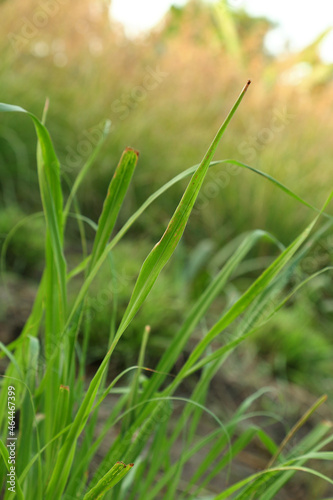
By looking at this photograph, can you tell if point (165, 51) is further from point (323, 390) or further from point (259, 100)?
point (323, 390)

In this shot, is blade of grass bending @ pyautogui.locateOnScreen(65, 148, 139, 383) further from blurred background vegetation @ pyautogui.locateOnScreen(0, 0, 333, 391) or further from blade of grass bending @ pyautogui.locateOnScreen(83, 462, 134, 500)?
blurred background vegetation @ pyautogui.locateOnScreen(0, 0, 333, 391)

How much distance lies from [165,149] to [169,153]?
7cm

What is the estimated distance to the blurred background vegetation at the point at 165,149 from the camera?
2049 millimetres

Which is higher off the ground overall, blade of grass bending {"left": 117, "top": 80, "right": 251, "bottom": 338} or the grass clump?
blade of grass bending {"left": 117, "top": 80, "right": 251, "bottom": 338}

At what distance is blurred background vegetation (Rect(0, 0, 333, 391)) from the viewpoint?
205 cm

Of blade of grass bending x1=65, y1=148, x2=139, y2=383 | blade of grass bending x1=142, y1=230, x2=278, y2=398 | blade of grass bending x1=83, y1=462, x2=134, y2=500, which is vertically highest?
blade of grass bending x1=65, y1=148, x2=139, y2=383

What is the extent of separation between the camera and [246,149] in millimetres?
3514

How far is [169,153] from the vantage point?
324 centimetres

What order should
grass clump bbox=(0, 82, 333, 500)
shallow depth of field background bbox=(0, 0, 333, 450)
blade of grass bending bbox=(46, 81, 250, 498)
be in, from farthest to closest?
shallow depth of field background bbox=(0, 0, 333, 450) → grass clump bbox=(0, 82, 333, 500) → blade of grass bending bbox=(46, 81, 250, 498)

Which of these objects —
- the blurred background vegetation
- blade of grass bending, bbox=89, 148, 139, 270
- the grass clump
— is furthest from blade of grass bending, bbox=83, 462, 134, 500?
the blurred background vegetation

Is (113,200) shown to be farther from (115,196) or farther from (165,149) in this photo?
(165,149)

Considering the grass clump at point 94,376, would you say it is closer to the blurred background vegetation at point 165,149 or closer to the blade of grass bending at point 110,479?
the blade of grass bending at point 110,479

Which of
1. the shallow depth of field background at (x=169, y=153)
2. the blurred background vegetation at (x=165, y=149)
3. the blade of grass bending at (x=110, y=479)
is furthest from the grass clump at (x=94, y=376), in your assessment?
the shallow depth of field background at (x=169, y=153)

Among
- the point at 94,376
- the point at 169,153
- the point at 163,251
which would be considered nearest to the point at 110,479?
the point at 94,376
